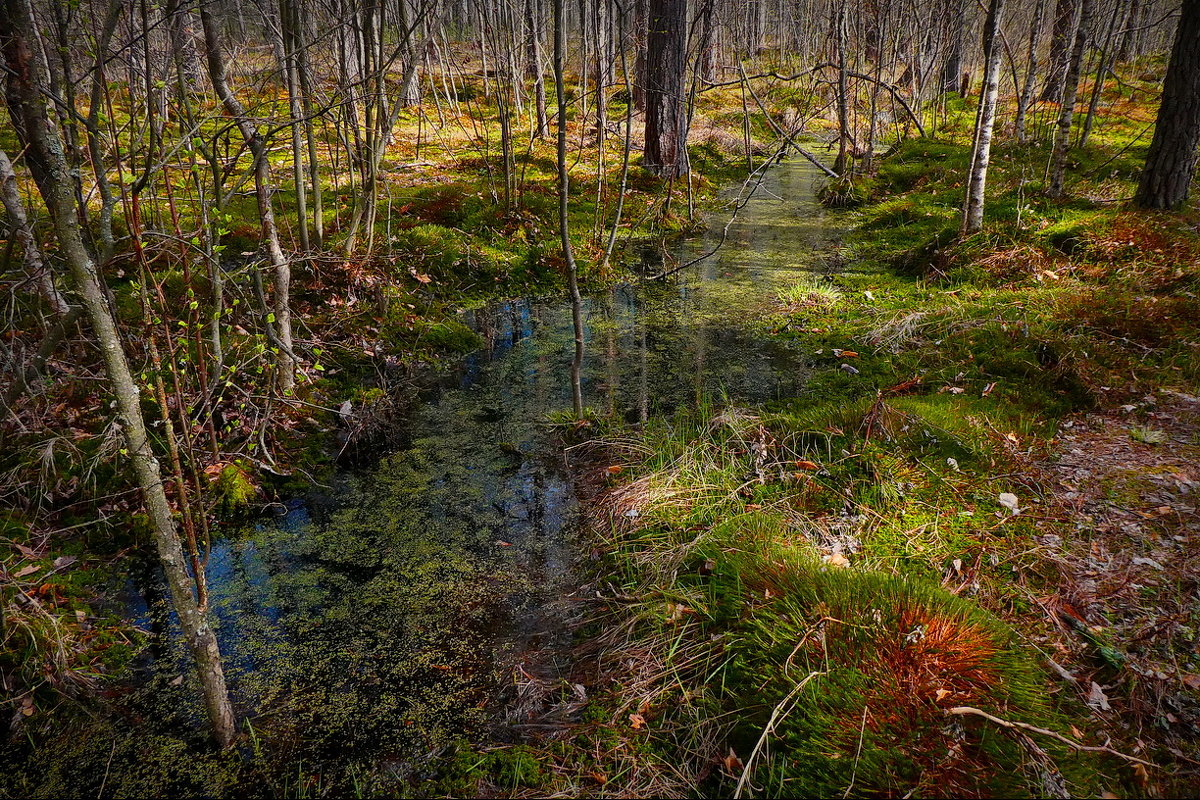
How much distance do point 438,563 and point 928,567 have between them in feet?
8.18

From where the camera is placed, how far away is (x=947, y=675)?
2.27 m

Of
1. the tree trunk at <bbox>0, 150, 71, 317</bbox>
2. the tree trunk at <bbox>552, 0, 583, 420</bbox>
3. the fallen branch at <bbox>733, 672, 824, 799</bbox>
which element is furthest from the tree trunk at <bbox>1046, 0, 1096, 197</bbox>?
the tree trunk at <bbox>0, 150, 71, 317</bbox>

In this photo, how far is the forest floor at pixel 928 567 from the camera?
214 centimetres

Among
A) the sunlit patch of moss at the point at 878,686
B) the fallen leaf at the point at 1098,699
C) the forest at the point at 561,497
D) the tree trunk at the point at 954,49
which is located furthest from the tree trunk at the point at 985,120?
the tree trunk at the point at 954,49

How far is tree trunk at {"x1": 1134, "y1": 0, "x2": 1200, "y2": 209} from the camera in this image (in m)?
5.80

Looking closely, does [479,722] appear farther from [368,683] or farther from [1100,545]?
[1100,545]

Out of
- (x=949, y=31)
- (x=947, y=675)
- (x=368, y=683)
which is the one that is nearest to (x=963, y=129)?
(x=949, y=31)

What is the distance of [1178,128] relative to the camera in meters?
5.95

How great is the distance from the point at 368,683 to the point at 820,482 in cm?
253

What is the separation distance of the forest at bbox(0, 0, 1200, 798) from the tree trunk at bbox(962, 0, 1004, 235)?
0.20 ft

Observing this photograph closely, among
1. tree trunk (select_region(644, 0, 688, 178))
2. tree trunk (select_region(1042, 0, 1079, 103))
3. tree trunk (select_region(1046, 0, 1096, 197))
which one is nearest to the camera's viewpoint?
tree trunk (select_region(1046, 0, 1096, 197))

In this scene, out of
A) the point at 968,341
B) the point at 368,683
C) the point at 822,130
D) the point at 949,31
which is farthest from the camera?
the point at 822,130

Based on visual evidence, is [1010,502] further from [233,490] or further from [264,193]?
[264,193]

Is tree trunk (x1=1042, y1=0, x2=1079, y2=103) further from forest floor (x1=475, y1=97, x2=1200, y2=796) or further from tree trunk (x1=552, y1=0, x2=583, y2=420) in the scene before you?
tree trunk (x1=552, y1=0, x2=583, y2=420)
